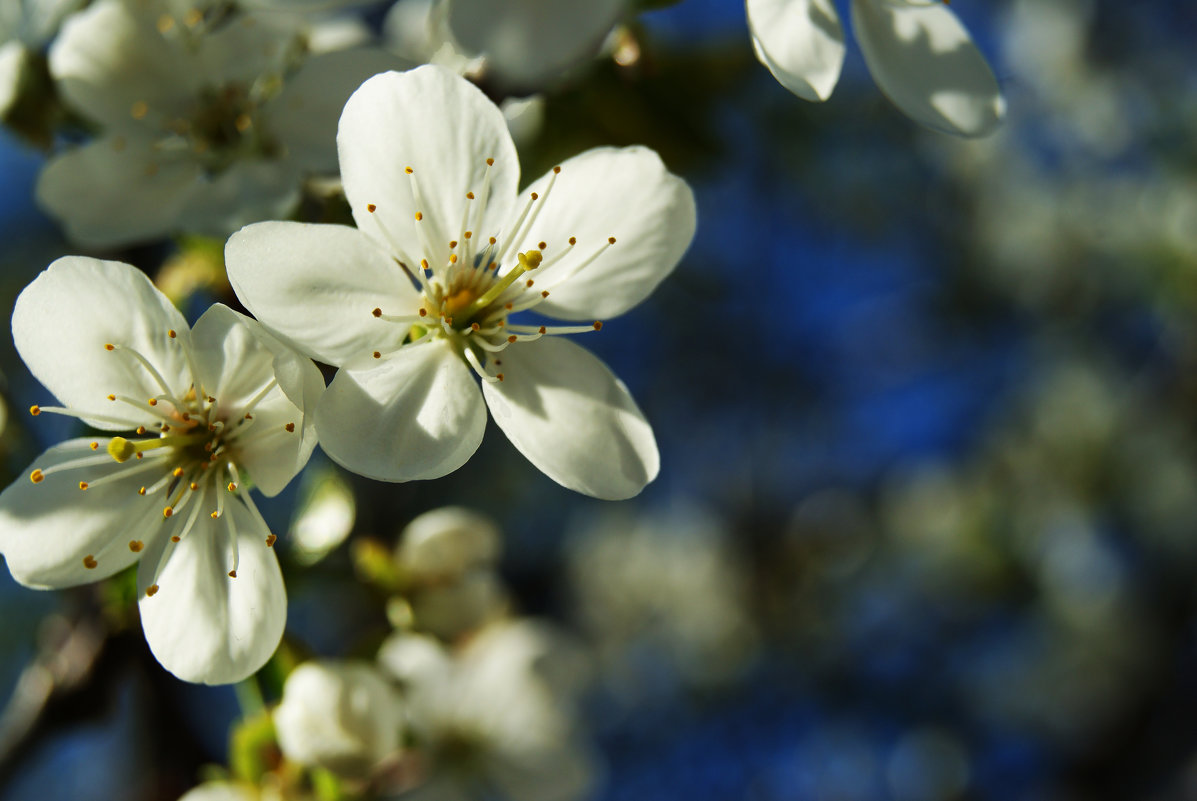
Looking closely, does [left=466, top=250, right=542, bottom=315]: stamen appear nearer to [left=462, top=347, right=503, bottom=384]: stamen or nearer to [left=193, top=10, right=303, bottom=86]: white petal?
[left=462, top=347, right=503, bottom=384]: stamen

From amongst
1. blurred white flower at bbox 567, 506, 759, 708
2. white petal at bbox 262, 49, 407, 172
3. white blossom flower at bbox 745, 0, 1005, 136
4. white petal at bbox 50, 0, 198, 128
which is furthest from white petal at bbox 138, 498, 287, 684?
blurred white flower at bbox 567, 506, 759, 708

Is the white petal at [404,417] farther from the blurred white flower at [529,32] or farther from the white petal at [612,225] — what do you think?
the blurred white flower at [529,32]

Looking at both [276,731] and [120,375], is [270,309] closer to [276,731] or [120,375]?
A: [120,375]

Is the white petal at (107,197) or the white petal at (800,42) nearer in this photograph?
the white petal at (800,42)

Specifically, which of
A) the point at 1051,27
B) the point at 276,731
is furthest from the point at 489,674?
the point at 1051,27

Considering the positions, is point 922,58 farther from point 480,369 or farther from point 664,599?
point 664,599

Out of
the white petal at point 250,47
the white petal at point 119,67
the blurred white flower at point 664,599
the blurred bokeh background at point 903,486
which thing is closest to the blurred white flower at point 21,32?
the white petal at point 119,67

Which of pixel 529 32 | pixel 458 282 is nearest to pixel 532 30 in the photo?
pixel 529 32
